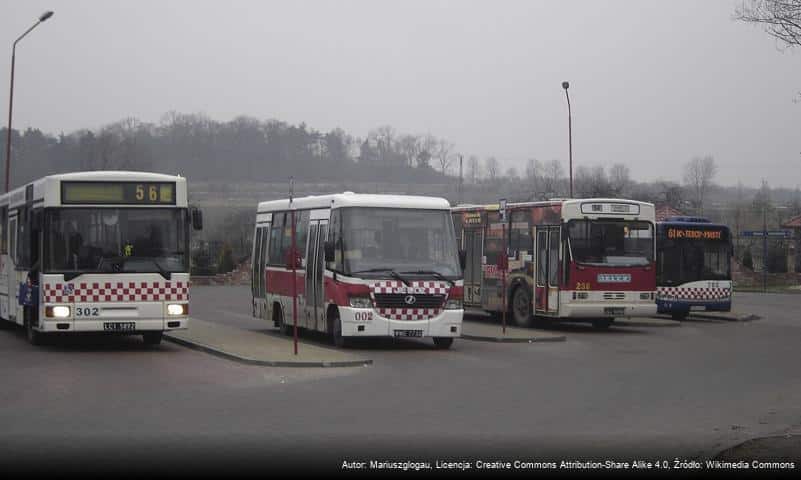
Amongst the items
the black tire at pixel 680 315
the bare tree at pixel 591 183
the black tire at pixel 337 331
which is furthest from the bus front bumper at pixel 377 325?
the bare tree at pixel 591 183

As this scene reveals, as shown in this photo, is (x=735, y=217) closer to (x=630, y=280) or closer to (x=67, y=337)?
(x=630, y=280)

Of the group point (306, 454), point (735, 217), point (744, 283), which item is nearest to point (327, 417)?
point (306, 454)

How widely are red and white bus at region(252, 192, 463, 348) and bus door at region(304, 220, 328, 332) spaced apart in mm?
19

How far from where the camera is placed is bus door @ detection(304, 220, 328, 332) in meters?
21.4

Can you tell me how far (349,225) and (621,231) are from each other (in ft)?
29.2

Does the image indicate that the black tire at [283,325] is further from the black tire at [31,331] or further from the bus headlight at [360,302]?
the black tire at [31,331]

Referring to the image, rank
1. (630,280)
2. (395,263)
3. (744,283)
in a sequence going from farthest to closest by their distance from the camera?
(744,283)
(630,280)
(395,263)

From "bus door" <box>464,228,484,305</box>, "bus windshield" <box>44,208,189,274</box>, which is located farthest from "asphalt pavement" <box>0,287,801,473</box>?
"bus door" <box>464,228,484,305</box>

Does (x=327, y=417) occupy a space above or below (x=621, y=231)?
below

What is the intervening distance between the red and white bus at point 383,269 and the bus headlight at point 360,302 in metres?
0.02

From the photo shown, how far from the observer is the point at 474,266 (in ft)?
98.7

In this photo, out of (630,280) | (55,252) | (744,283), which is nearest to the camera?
(55,252)

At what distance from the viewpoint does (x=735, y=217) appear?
243 ft

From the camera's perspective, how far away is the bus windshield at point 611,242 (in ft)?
86.7
